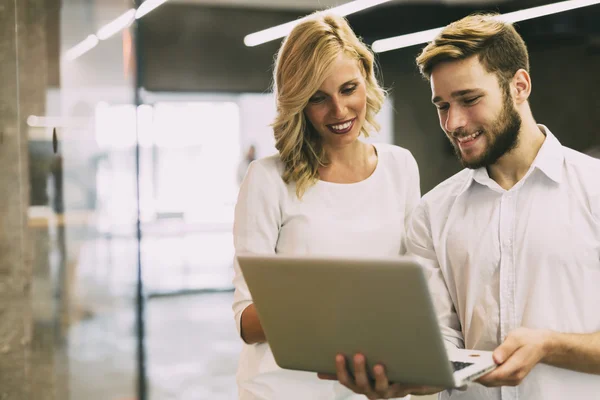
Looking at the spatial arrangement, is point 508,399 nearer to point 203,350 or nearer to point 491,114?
point 491,114

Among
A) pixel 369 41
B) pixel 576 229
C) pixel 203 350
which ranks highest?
pixel 369 41

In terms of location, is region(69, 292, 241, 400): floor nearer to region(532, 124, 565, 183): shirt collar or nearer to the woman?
the woman

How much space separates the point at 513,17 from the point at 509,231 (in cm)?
672

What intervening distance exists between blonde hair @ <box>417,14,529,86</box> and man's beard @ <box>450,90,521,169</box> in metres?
0.07

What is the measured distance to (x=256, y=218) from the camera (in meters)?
1.94

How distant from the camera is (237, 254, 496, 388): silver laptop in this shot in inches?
48.4

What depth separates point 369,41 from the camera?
28.8 ft

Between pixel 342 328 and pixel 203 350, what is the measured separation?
4.43 m

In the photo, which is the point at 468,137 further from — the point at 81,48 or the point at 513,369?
the point at 81,48

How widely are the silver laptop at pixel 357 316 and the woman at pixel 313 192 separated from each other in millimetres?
490

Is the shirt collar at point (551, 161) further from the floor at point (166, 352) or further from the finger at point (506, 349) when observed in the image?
the floor at point (166, 352)

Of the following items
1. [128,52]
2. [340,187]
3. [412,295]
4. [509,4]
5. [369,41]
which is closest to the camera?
[412,295]

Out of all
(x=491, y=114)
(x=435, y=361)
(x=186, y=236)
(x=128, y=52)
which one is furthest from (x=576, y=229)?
(x=186, y=236)

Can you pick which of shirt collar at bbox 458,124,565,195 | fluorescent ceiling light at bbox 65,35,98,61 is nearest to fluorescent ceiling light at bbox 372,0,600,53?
fluorescent ceiling light at bbox 65,35,98,61
